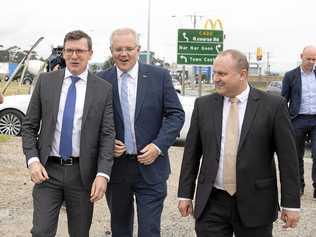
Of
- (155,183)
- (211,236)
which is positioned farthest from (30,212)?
(211,236)

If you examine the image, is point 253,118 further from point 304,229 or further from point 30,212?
point 30,212

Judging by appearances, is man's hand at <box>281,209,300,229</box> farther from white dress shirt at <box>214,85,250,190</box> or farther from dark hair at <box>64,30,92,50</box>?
dark hair at <box>64,30,92,50</box>

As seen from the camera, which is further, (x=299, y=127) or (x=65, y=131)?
(x=299, y=127)

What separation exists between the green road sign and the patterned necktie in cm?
1334

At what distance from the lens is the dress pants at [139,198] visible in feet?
14.9

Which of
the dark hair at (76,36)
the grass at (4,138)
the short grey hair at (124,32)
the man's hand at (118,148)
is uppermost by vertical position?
the short grey hair at (124,32)

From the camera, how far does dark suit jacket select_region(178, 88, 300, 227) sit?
12.3 ft

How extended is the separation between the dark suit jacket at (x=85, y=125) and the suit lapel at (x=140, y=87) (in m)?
0.30

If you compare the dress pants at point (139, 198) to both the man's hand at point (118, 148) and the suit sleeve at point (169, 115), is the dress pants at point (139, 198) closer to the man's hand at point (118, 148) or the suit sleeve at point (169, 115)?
the man's hand at point (118, 148)

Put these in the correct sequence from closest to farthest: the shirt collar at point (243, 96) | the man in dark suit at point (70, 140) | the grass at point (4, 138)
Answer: the shirt collar at point (243, 96) < the man in dark suit at point (70, 140) < the grass at point (4, 138)

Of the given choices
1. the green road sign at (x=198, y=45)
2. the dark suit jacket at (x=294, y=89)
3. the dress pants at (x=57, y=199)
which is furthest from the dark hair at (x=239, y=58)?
the green road sign at (x=198, y=45)

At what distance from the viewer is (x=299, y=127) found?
25.1ft

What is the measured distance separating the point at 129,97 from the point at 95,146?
1.82 feet

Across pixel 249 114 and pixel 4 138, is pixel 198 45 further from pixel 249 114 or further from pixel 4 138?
pixel 249 114
